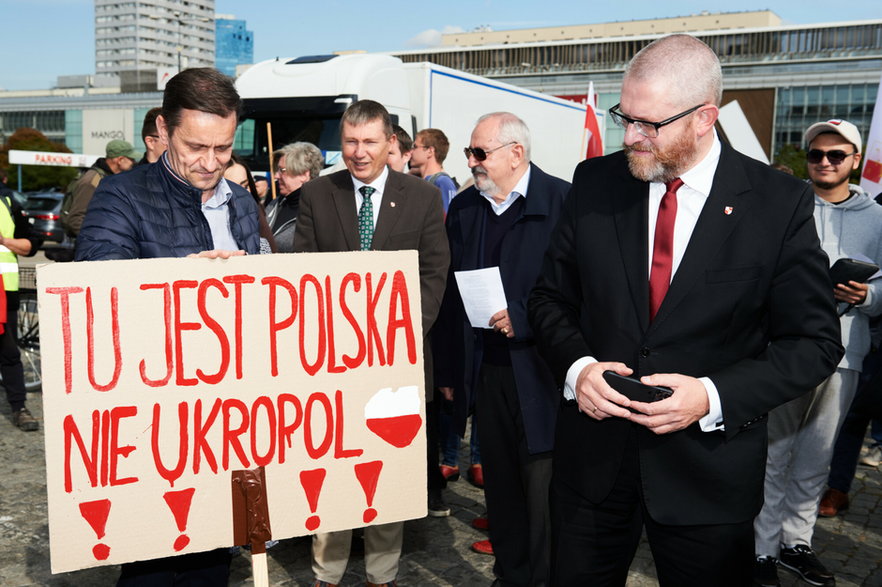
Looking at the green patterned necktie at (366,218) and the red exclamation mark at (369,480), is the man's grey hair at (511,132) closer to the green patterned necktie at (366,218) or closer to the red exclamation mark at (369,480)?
the green patterned necktie at (366,218)

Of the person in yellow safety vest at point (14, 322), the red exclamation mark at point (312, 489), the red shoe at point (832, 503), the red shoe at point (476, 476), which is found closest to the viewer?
the red exclamation mark at point (312, 489)

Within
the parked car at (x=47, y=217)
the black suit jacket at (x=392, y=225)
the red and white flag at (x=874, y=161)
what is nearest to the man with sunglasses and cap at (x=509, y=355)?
the black suit jacket at (x=392, y=225)

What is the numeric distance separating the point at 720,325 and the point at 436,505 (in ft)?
10.2

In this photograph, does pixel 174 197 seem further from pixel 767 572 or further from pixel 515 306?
pixel 767 572

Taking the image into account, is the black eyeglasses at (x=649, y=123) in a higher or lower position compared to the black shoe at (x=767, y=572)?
higher

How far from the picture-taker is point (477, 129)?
3.98m

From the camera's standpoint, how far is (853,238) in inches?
164

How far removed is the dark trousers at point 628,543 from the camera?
2305mm

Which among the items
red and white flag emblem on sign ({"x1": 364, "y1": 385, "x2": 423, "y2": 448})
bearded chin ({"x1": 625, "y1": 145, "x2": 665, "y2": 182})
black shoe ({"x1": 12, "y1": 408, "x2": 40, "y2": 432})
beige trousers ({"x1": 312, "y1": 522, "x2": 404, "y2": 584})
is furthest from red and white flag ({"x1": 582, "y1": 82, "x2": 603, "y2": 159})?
bearded chin ({"x1": 625, "y1": 145, "x2": 665, "y2": 182})

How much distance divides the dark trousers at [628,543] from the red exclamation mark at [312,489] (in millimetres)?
734

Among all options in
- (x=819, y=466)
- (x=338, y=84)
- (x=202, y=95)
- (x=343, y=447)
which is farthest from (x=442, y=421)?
(x=338, y=84)

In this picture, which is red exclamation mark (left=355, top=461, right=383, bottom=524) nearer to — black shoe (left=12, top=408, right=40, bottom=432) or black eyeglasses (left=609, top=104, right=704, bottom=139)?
black eyeglasses (left=609, top=104, right=704, bottom=139)

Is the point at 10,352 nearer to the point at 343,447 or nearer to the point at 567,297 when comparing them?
the point at 343,447

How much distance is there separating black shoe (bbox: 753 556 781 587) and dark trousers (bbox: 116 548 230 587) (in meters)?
2.61
